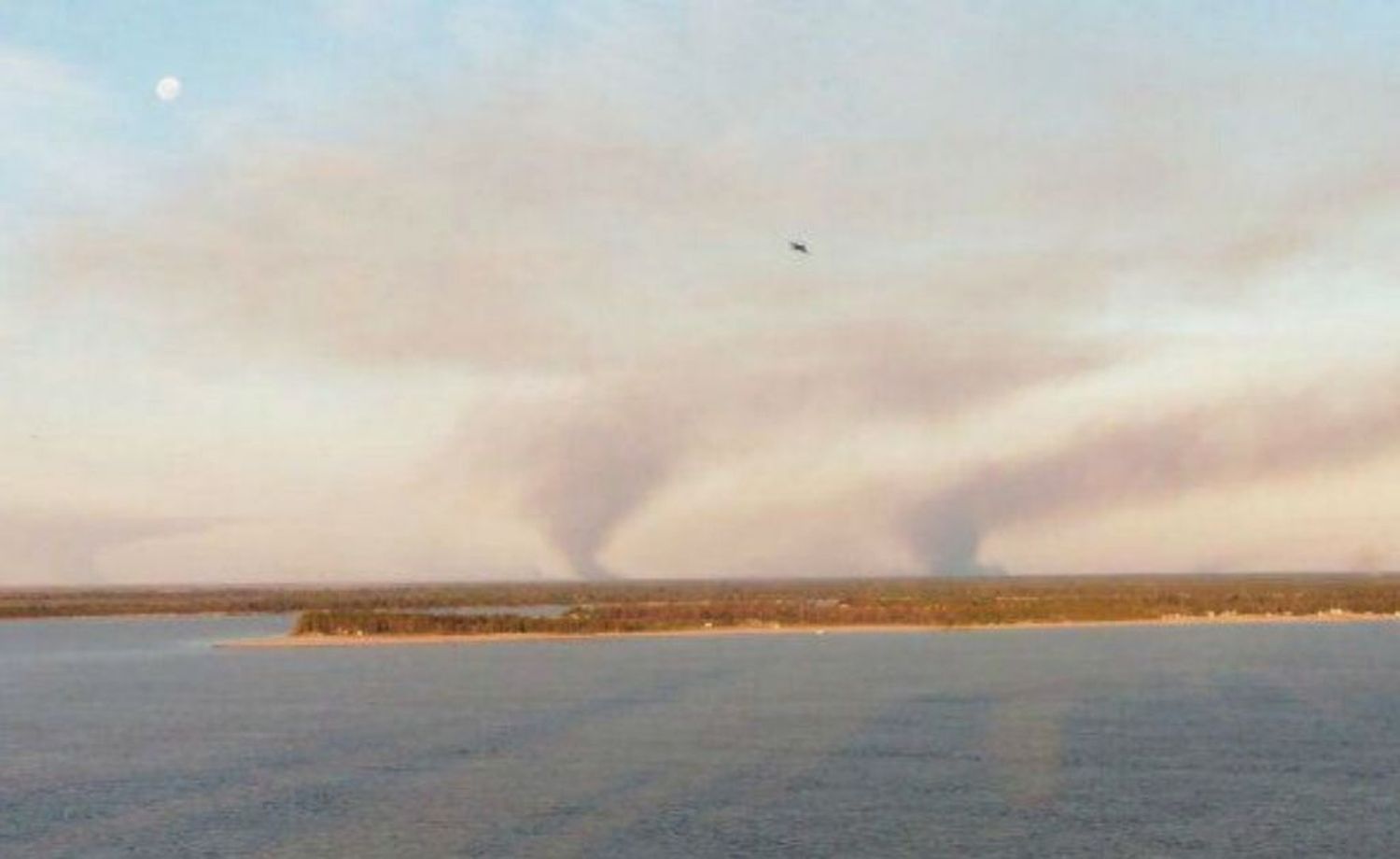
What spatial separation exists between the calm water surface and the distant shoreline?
2183 centimetres

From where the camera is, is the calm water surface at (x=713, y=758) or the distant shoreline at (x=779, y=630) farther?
the distant shoreline at (x=779, y=630)

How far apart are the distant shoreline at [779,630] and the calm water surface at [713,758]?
21828 mm

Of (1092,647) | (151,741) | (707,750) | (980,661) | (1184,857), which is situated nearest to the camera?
(1184,857)

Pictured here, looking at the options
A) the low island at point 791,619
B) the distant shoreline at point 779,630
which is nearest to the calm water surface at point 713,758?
the distant shoreline at point 779,630

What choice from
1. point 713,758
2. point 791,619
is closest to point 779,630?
point 791,619

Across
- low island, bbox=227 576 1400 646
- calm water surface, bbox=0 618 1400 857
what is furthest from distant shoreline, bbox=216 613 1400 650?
calm water surface, bbox=0 618 1400 857

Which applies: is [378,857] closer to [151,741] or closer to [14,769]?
[14,769]

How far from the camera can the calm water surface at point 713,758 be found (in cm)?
3469

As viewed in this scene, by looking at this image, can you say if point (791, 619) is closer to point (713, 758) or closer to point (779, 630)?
point (779, 630)

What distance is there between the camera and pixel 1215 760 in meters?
45.2

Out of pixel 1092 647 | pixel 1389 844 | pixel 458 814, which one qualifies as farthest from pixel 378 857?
pixel 1092 647

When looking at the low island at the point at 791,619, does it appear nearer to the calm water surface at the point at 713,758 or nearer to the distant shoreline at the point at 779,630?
the distant shoreline at the point at 779,630

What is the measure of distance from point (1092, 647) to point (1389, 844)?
2711 inches

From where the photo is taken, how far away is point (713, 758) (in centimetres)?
4684
